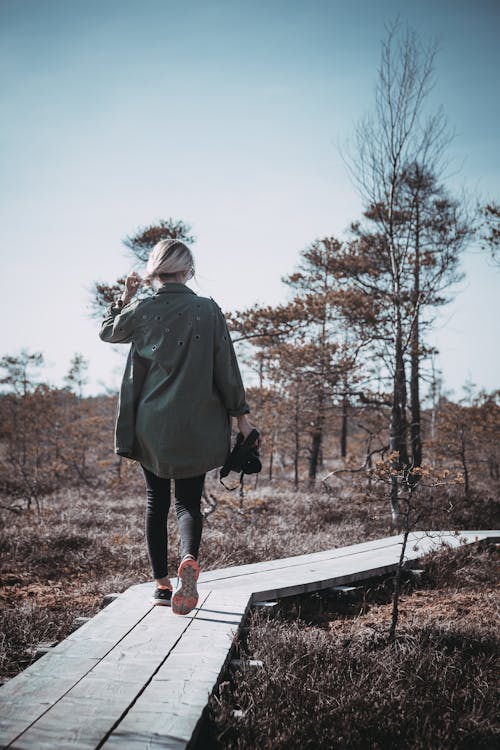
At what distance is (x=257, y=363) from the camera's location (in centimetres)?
1573

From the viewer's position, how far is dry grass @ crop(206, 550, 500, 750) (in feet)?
5.88

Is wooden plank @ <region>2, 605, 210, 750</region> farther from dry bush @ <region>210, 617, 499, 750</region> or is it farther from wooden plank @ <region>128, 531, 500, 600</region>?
wooden plank @ <region>128, 531, 500, 600</region>

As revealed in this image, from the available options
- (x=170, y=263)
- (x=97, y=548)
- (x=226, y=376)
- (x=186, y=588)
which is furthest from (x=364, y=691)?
(x=97, y=548)

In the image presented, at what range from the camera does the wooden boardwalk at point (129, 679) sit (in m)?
1.55

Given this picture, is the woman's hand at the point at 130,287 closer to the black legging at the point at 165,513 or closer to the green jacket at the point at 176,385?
the green jacket at the point at 176,385

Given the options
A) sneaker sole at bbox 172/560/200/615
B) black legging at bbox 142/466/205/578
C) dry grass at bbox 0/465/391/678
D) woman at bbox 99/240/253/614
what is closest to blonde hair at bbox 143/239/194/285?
woman at bbox 99/240/253/614

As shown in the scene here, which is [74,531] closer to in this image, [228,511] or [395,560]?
[228,511]

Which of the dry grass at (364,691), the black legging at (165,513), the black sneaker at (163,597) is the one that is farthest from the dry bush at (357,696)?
the black legging at (165,513)

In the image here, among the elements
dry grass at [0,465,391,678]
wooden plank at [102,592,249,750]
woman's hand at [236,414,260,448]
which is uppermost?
woman's hand at [236,414,260,448]

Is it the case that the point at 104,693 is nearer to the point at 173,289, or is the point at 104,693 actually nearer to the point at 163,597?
the point at 163,597

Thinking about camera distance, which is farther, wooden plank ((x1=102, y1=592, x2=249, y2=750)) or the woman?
the woman

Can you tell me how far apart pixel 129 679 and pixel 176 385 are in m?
1.31

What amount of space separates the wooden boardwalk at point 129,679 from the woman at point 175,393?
365 mm

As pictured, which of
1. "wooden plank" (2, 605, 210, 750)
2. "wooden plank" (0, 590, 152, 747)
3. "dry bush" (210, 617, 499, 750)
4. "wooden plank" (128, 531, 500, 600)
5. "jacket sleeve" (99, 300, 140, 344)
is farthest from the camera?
"wooden plank" (128, 531, 500, 600)
